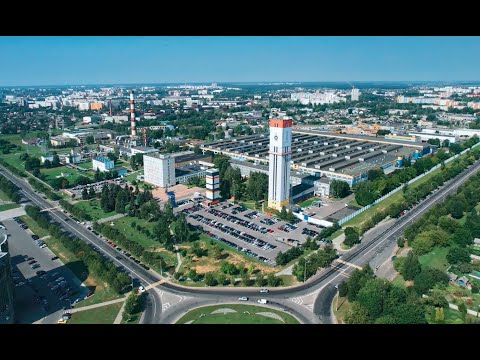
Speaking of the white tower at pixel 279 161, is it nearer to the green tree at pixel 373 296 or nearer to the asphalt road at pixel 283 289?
the asphalt road at pixel 283 289

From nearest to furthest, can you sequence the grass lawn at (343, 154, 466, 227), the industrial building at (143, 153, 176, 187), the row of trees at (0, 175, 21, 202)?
the grass lawn at (343, 154, 466, 227), the row of trees at (0, 175, 21, 202), the industrial building at (143, 153, 176, 187)

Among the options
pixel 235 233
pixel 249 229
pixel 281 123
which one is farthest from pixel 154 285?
pixel 281 123

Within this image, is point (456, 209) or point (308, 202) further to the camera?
point (308, 202)

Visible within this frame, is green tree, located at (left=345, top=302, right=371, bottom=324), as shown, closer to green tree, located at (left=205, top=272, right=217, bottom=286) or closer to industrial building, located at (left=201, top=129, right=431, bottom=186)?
green tree, located at (left=205, top=272, right=217, bottom=286)

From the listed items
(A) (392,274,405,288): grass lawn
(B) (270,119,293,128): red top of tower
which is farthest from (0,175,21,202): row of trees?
(A) (392,274,405,288): grass lawn

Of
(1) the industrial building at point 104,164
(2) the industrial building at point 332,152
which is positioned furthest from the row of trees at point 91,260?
(2) the industrial building at point 332,152

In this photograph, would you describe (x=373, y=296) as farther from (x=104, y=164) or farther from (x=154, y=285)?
(x=104, y=164)

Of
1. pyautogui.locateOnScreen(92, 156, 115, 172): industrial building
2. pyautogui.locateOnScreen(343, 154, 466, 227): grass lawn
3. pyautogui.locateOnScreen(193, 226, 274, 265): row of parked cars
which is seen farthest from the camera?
pyautogui.locateOnScreen(92, 156, 115, 172): industrial building
